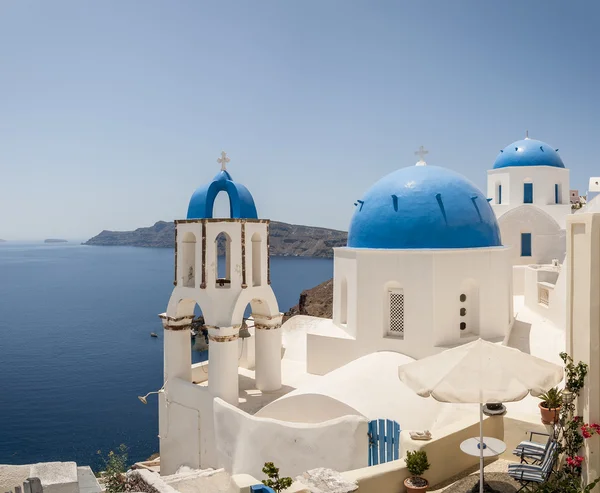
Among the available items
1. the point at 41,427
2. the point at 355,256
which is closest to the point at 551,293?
the point at 355,256

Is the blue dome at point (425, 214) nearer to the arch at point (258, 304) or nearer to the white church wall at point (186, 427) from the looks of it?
the arch at point (258, 304)

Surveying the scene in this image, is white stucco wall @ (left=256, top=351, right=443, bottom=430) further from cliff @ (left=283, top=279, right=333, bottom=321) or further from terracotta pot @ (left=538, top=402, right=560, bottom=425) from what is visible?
cliff @ (left=283, top=279, right=333, bottom=321)

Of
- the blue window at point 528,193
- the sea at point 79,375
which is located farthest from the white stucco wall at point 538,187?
the sea at point 79,375

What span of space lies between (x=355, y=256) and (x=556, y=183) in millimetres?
16831

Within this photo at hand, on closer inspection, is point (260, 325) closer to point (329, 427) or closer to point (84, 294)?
point (329, 427)

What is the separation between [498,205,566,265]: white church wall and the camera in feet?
77.9

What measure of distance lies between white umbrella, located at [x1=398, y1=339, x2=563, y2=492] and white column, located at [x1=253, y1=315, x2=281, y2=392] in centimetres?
847

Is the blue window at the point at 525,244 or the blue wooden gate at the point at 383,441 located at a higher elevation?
the blue window at the point at 525,244

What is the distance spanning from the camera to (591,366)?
21.3 feet

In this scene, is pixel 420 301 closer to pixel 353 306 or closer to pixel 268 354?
pixel 353 306

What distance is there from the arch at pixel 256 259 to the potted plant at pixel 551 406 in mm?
8403

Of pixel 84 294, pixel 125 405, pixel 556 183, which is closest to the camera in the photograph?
pixel 556 183

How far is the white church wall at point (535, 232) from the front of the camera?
23750mm

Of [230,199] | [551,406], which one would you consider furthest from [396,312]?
[551,406]
